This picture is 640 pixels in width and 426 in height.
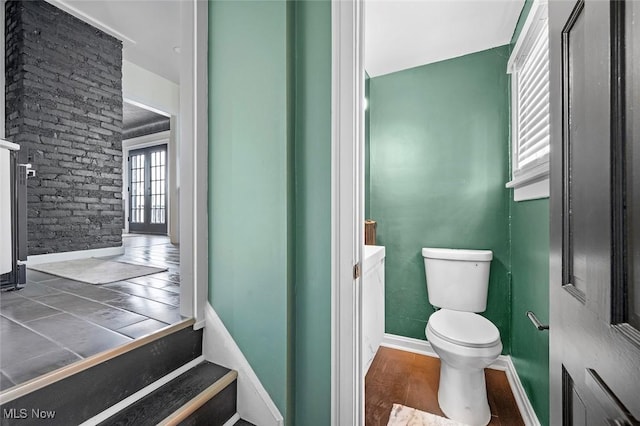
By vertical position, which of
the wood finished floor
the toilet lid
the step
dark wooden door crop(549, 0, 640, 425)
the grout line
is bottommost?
the wood finished floor

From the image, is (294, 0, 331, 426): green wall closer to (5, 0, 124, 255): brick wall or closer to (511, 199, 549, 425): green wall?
(511, 199, 549, 425): green wall

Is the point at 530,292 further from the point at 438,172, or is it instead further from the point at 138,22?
the point at 138,22

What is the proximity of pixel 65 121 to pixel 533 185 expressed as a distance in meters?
4.21

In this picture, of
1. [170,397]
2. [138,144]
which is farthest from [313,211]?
[138,144]

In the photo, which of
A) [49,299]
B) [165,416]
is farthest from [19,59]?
[165,416]

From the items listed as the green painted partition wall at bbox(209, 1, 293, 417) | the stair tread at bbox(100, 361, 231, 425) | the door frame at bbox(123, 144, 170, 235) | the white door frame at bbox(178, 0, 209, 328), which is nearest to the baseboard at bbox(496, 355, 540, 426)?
the green painted partition wall at bbox(209, 1, 293, 417)

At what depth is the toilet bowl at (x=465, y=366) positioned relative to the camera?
1431 millimetres

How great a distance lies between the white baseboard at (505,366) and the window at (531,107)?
3.76ft

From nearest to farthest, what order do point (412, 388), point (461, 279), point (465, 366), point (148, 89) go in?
point (465, 366) → point (412, 388) → point (461, 279) → point (148, 89)

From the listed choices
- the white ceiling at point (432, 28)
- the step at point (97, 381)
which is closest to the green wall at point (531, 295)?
the white ceiling at point (432, 28)

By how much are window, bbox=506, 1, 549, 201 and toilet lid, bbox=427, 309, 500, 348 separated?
79 centimetres

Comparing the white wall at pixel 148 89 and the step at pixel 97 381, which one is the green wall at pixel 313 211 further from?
the white wall at pixel 148 89

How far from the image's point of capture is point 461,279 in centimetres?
196

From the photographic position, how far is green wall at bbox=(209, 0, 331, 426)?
3.56ft
